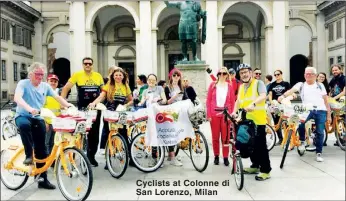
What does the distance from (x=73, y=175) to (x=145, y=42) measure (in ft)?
78.1

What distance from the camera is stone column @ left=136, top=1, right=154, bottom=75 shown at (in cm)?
2819

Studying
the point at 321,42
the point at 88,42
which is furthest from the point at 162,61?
the point at 321,42

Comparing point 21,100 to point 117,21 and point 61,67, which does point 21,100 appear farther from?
point 61,67

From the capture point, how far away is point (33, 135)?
5629mm

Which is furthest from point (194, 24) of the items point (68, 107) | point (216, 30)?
point (216, 30)

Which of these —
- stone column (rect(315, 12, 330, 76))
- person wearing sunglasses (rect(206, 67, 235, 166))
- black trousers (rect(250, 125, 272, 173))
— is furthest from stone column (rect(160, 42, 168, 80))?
black trousers (rect(250, 125, 272, 173))

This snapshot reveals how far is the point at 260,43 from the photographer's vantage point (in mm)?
33281

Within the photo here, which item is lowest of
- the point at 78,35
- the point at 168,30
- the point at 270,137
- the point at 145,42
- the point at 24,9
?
the point at 270,137

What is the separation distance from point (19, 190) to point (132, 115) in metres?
2.02

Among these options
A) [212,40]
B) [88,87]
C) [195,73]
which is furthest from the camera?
[212,40]

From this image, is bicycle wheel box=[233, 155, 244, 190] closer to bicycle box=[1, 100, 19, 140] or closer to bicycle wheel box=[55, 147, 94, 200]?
bicycle wheel box=[55, 147, 94, 200]

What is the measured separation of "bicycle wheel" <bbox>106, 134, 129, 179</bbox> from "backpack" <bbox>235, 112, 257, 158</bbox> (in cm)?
171

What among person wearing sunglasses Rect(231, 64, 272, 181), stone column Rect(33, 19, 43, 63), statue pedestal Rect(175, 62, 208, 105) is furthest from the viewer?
stone column Rect(33, 19, 43, 63)

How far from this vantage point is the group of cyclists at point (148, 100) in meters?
5.48
